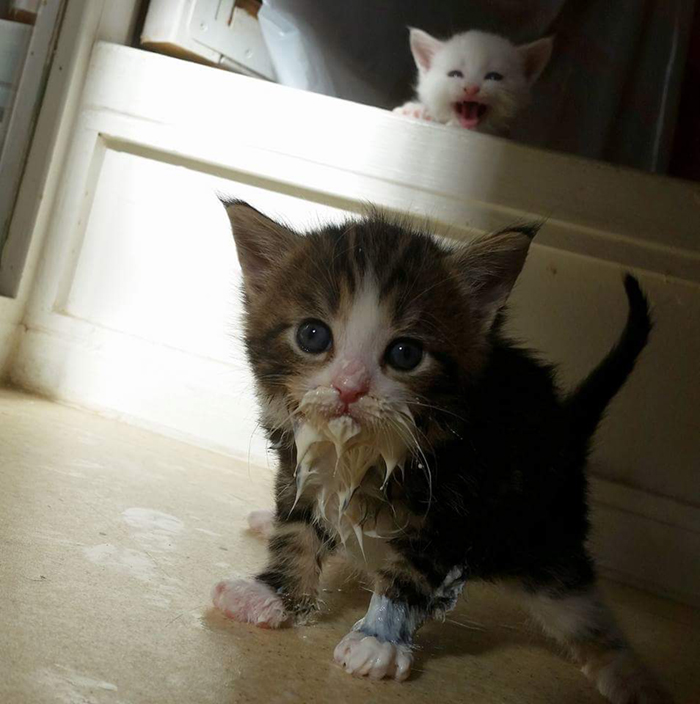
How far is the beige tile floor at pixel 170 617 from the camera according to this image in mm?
883

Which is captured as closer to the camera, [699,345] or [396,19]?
[699,345]

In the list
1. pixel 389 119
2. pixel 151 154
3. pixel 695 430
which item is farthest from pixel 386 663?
pixel 151 154

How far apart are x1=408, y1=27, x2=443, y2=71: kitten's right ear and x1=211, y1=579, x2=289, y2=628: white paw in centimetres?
181

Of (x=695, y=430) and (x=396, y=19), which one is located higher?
(x=396, y=19)

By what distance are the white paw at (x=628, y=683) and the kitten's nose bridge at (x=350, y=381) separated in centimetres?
57

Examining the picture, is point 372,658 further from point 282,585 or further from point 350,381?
point 350,381

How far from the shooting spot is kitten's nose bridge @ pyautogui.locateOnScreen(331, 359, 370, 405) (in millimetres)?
996

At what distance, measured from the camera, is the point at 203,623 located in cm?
107

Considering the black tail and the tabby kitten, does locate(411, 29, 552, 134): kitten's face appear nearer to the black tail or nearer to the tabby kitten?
the black tail

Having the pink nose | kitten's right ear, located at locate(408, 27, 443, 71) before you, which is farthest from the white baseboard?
kitten's right ear, located at locate(408, 27, 443, 71)

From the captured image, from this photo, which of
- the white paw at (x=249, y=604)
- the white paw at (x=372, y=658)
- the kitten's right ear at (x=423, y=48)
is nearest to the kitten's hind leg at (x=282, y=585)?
the white paw at (x=249, y=604)

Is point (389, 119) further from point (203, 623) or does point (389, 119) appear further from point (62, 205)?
point (203, 623)

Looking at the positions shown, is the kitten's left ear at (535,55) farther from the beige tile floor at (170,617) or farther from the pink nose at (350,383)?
the pink nose at (350,383)

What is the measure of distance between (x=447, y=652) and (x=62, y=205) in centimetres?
Answer: 153
